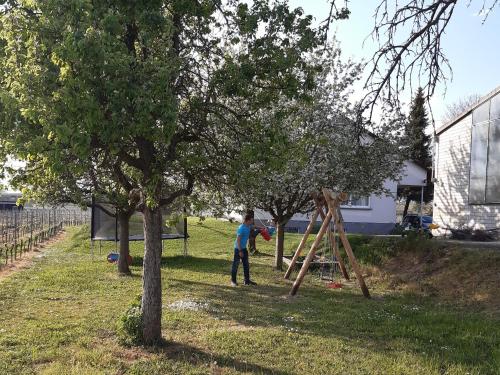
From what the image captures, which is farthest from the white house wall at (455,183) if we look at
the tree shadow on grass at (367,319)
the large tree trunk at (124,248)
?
the large tree trunk at (124,248)

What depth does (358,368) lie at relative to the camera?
6.00 meters

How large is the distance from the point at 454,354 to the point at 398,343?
78 cm

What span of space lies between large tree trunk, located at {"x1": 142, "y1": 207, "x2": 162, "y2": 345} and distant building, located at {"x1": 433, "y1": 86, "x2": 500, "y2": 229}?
13364 millimetres

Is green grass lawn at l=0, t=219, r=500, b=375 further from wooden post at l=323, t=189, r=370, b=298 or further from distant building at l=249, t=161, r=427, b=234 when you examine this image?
distant building at l=249, t=161, r=427, b=234

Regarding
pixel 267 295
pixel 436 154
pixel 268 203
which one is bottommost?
pixel 267 295

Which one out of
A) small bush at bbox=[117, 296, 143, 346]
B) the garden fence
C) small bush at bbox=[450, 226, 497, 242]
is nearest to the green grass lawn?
small bush at bbox=[117, 296, 143, 346]

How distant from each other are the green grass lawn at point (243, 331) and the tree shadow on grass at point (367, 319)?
0.02m

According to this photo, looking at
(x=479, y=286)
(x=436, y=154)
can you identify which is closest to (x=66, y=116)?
(x=479, y=286)

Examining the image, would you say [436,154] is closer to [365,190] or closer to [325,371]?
[365,190]

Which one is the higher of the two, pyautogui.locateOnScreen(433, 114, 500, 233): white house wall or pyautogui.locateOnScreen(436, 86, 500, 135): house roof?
pyautogui.locateOnScreen(436, 86, 500, 135): house roof

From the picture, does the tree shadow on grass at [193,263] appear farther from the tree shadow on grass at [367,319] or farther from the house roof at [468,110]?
the house roof at [468,110]

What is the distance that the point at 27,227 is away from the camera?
104 ft

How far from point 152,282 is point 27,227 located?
2759 cm

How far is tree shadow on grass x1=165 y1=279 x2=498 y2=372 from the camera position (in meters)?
6.83
